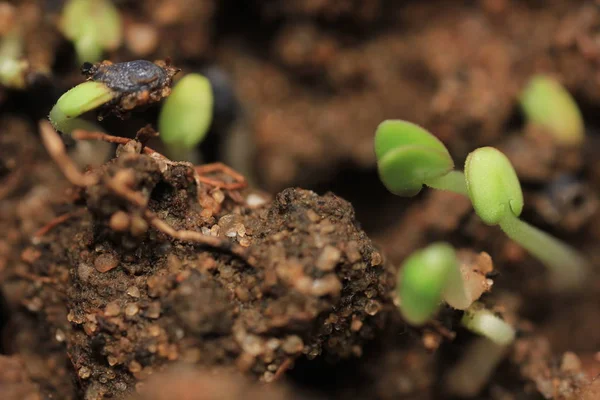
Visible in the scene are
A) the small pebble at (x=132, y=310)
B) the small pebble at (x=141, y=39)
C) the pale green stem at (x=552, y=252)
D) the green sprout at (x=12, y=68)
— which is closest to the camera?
the small pebble at (x=132, y=310)

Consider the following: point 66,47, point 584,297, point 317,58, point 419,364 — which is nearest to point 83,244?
point 66,47

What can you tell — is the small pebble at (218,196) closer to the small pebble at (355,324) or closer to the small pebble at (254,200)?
the small pebble at (254,200)

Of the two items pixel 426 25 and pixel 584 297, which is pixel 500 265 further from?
pixel 426 25

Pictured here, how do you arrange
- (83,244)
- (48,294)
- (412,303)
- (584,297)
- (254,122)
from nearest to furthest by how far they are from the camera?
(412,303)
(83,244)
(48,294)
(584,297)
(254,122)

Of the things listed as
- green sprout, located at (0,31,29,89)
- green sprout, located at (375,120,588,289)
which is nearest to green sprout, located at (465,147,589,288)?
green sprout, located at (375,120,588,289)

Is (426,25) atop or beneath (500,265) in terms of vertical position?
atop

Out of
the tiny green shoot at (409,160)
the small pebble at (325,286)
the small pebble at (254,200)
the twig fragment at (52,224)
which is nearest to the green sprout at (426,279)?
the small pebble at (325,286)

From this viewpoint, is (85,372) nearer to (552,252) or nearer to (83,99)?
(83,99)
